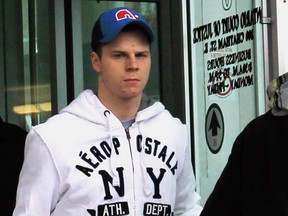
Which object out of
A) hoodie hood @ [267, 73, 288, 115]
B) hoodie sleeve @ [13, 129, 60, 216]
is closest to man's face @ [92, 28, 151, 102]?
hoodie sleeve @ [13, 129, 60, 216]

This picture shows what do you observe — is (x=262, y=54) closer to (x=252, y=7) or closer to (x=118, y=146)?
(x=252, y=7)

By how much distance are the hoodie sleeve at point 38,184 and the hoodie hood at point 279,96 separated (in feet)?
2.83

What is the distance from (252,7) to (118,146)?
331 cm

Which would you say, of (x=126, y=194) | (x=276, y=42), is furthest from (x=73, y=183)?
(x=276, y=42)

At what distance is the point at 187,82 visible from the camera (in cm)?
628

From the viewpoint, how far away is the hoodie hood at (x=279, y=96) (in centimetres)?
246

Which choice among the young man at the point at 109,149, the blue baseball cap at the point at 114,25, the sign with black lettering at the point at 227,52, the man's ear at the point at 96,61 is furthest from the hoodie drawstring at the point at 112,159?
the sign with black lettering at the point at 227,52

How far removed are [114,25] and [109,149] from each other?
48 cm

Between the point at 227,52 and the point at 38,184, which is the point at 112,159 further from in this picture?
the point at 227,52

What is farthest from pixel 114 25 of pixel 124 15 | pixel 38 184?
pixel 38 184

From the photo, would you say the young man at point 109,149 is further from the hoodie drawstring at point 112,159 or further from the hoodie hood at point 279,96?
the hoodie hood at point 279,96

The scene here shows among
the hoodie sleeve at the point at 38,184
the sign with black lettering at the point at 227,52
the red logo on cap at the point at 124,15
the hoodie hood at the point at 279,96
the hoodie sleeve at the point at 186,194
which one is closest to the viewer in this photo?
the hoodie hood at the point at 279,96

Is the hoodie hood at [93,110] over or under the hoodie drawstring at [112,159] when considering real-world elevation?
over

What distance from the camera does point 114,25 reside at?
2914 mm
